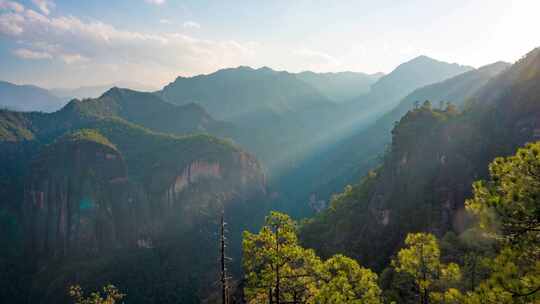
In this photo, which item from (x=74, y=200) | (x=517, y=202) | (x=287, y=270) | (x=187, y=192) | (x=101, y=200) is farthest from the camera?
(x=187, y=192)

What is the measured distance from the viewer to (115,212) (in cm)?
13225

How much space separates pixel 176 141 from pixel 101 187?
156 feet

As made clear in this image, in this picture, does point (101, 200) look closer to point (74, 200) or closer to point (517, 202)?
point (74, 200)

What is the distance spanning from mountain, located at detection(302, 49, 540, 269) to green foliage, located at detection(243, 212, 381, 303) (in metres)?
39.6

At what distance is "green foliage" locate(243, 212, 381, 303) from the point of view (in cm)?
1631

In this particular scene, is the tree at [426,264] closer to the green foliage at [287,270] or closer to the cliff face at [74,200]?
the green foliage at [287,270]

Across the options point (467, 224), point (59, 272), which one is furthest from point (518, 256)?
point (59, 272)

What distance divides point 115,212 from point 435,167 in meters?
115

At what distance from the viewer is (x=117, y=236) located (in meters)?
129

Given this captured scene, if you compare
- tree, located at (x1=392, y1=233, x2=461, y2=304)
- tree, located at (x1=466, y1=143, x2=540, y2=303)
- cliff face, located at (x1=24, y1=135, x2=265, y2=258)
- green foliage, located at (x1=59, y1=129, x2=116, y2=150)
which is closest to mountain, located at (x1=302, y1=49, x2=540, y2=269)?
tree, located at (x1=392, y1=233, x2=461, y2=304)

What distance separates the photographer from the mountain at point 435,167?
57.1 m

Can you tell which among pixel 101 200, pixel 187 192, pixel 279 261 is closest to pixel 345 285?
pixel 279 261

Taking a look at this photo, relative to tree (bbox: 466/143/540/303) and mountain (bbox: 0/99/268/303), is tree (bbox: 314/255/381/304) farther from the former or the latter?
mountain (bbox: 0/99/268/303)

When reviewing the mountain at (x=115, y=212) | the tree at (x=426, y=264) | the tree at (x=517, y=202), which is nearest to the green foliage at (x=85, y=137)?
the mountain at (x=115, y=212)
